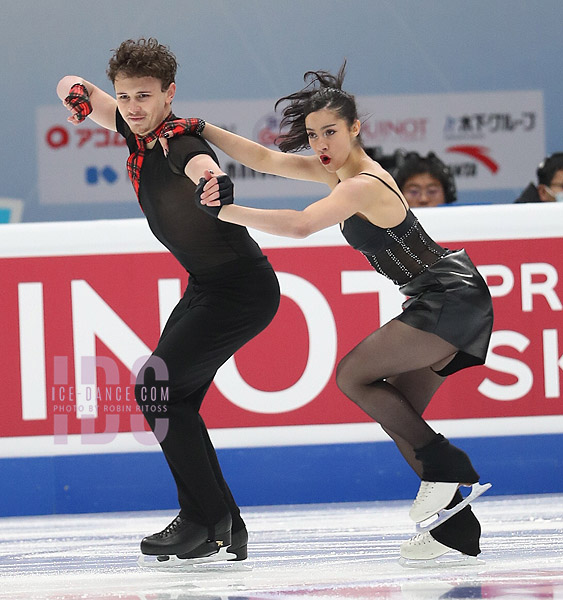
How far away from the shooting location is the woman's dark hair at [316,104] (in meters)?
2.81

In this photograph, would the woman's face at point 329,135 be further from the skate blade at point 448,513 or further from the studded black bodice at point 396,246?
the skate blade at point 448,513

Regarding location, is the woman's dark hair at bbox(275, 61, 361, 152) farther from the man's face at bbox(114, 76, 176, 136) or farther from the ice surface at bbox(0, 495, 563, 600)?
the ice surface at bbox(0, 495, 563, 600)

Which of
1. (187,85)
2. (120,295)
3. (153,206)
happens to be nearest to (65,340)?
(120,295)

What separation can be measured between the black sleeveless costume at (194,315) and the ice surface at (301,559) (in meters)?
0.28

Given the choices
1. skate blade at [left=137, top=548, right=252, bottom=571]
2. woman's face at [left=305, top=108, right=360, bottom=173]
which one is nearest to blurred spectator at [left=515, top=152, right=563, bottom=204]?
woman's face at [left=305, top=108, right=360, bottom=173]

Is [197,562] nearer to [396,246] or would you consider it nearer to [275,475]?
[396,246]

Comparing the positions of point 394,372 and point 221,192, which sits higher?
point 221,192

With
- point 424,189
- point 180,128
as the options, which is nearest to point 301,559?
point 180,128

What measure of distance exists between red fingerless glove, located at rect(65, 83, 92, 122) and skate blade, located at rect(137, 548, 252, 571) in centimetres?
130

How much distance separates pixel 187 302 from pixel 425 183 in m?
2.43

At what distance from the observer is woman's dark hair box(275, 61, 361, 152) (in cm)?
281

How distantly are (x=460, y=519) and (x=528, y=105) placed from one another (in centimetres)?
636

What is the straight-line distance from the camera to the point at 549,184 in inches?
203

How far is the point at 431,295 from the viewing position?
9.19ft
